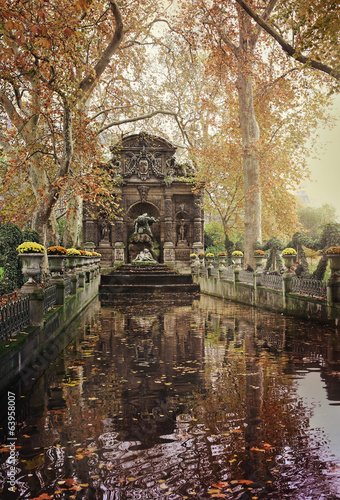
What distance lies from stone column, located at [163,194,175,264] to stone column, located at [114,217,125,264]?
3.22 meters

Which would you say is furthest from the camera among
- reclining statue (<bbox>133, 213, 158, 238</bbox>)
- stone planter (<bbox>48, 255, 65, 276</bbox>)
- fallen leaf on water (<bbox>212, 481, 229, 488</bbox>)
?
reclining statue (<bbox>133, 213, 158, 238</bbox>)

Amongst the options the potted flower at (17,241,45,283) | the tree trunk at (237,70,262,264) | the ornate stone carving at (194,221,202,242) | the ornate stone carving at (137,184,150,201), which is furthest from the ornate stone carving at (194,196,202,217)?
the potted flower at (17,241,45,283)

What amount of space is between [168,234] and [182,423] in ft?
95.4

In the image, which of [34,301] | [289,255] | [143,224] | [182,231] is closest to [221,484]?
[34,301]

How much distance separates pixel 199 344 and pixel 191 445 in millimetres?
4743

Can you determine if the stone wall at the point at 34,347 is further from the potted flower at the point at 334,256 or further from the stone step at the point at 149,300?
the potted flower at the point at 334,256

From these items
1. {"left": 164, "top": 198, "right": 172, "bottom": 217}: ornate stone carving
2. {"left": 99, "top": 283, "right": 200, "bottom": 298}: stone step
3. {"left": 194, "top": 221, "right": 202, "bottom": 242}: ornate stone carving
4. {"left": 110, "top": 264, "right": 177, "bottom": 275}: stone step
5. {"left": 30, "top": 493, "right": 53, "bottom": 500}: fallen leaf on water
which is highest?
{"left": 164, "top": 198, "right": 172, "bottom": 217}: ornate stone carving

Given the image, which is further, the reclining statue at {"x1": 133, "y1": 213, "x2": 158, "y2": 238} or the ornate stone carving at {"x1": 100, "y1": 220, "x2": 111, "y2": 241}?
the ornate stone carving at {"x1": 100, "y1": 220, "x2": 111, "y2": 241}

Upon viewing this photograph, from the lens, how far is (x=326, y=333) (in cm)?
948

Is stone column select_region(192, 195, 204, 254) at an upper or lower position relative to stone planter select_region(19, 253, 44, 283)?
upper

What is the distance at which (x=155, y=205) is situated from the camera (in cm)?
3397

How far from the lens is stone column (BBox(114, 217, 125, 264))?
32562mm

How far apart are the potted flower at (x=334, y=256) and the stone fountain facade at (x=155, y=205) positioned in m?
→ 23.0

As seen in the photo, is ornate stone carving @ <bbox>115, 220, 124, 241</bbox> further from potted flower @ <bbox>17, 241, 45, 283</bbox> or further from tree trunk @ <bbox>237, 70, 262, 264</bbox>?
potted flower @ <bbox>17, 241, 45, 283</bbox>
